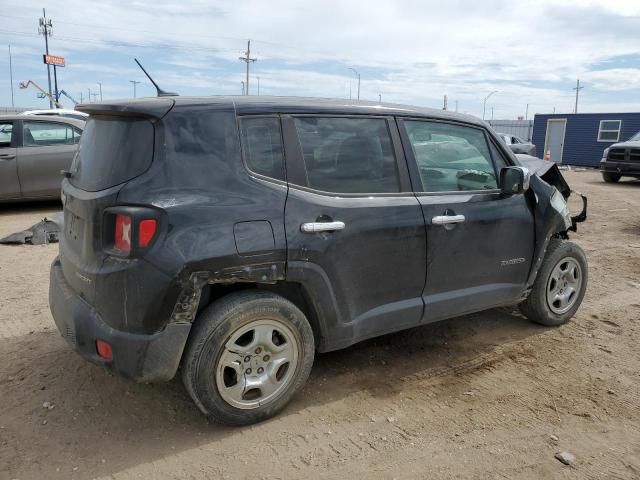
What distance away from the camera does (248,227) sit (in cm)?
286

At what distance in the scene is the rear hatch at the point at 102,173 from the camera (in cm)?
276

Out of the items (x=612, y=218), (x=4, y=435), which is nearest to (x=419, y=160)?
(x=4, y=435)

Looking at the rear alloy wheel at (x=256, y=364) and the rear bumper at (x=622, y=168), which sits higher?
the rear bumper at (x=622, y=168)

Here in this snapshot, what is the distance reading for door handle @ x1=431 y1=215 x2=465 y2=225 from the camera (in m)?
3.56

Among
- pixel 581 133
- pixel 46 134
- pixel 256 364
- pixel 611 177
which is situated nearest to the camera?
pixel 256 364

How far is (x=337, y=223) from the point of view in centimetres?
312

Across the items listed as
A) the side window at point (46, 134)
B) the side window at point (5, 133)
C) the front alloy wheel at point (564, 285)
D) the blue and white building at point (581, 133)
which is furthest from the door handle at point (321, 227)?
the blue and white building at point (581, 133)

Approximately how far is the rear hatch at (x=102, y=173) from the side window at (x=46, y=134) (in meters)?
6.84

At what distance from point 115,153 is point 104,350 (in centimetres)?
102

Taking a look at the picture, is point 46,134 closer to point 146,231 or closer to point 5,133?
point 5,133

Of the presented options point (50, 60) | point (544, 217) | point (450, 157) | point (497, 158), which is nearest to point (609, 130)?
point (544, 217)

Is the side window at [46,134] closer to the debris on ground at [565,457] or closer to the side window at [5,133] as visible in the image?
the side window at [5,133]

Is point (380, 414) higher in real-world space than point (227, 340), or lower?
lower

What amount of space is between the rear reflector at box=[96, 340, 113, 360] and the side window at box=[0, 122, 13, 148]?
7.51 m
